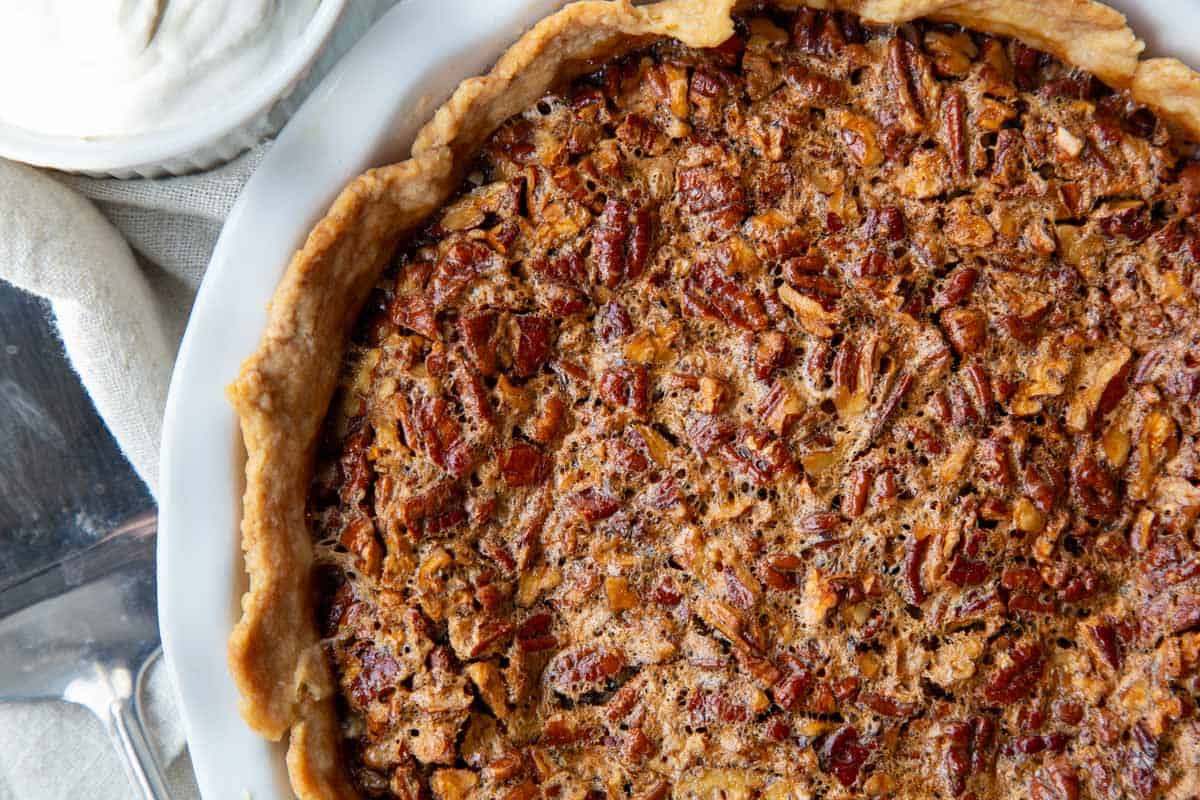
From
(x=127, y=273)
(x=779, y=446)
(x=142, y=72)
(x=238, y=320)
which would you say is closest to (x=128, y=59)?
(x=142, y=72)

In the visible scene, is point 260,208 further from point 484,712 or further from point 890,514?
point 890,514

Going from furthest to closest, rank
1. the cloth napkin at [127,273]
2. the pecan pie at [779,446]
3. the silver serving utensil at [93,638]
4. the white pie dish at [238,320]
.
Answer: the silver serving utensil at [93,638] → the cloth napkin at [127,273] → the white pie dish at [238,320] → the pecan pie at [779,446]

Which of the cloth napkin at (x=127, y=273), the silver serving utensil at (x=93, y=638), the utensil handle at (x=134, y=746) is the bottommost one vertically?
the utensil handle at (x=134, y=746)

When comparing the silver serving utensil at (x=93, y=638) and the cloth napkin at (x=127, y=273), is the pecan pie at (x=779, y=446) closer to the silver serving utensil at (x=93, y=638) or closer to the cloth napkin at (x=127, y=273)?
the cloth napkin at (x=127, y=273)

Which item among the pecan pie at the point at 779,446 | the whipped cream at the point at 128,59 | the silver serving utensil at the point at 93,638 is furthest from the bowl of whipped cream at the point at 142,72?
the silver serving utensil at the point at 93,638

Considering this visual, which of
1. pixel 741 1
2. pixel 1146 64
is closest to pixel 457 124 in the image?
pixel 741 1

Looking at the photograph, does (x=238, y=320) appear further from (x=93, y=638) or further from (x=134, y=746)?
(x=134, y=746)
